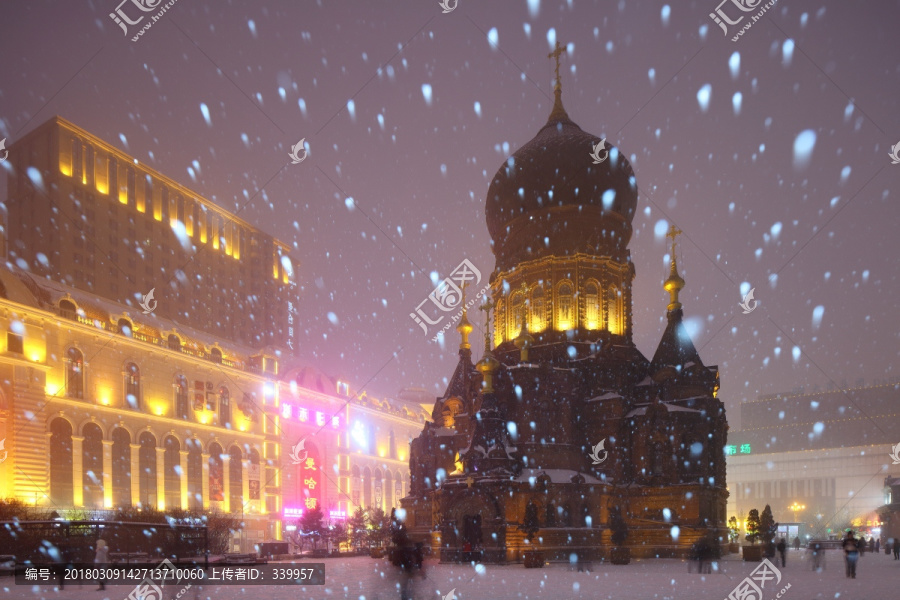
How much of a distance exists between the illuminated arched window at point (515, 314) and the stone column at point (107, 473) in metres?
25.4

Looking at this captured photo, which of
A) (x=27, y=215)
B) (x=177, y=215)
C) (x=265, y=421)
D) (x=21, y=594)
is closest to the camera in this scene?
(x=21, y=594)

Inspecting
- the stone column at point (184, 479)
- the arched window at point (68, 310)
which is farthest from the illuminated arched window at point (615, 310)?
the arched window at point (68, 310)

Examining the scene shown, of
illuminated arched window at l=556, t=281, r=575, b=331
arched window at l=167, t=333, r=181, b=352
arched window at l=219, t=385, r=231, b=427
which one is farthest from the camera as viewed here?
arched window at l=219, t=385, r=231, b=427

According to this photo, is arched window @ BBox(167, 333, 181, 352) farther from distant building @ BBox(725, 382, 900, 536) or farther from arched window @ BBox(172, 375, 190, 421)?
distant building @ BBox(725, 382, 900, 536)

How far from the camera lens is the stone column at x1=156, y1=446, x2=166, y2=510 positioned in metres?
51.1

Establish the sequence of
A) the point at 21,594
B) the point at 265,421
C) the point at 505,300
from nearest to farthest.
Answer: the point at 21,594 → the point at 505,300 → the point at 265,421

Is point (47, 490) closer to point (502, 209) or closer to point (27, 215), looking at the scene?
point (502, 209)

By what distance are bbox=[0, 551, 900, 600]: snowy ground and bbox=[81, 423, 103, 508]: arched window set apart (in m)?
23.1

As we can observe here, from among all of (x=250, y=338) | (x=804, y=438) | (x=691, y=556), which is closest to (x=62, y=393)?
(x=691, y=556)

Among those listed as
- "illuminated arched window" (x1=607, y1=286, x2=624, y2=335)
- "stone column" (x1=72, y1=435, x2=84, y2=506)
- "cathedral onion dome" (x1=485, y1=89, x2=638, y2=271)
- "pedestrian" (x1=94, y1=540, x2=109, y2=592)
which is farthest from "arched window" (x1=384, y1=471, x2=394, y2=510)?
"pedestrian" (x1=94, y1=540, x2=109, y2=592)

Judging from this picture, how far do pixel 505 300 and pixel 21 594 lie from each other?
3479cm

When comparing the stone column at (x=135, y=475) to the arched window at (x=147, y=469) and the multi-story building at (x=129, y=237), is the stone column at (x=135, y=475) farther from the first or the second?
the multi-story building at (x=129, y=237)

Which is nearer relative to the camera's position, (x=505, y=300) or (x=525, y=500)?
(x=525, y=500)

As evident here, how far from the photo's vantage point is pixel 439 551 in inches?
1556
